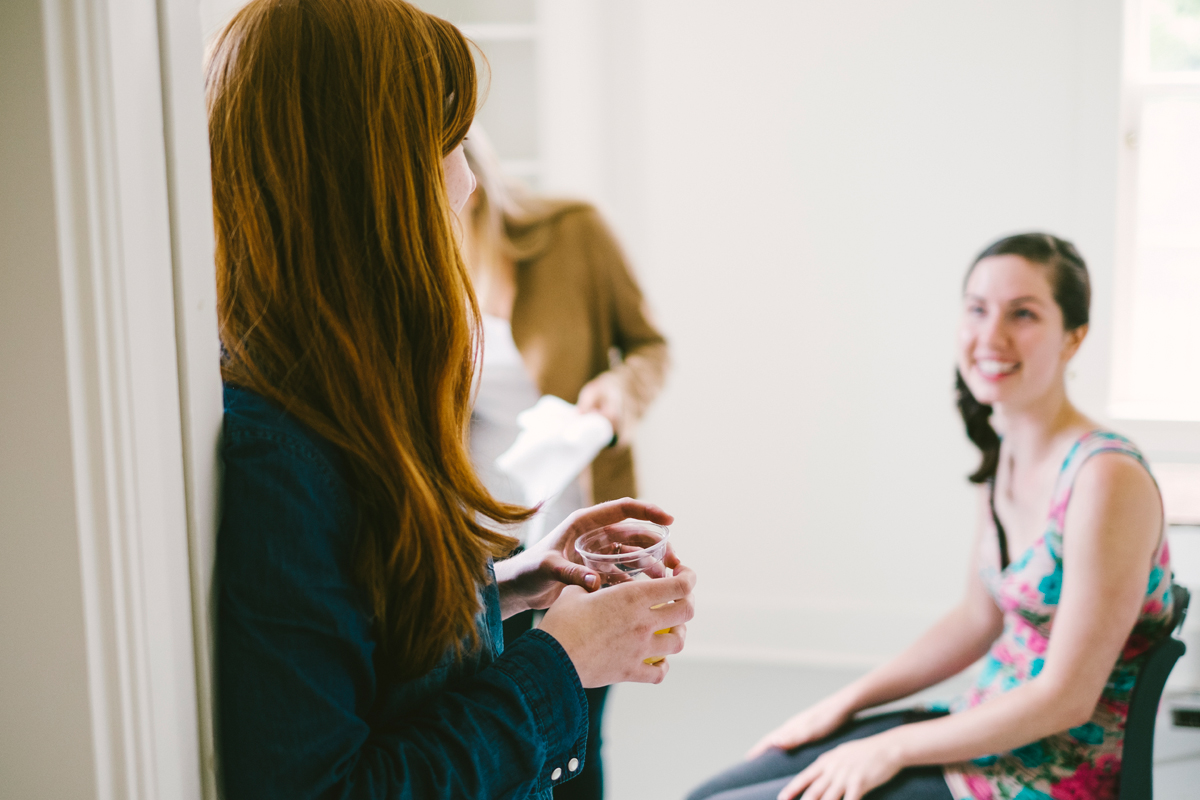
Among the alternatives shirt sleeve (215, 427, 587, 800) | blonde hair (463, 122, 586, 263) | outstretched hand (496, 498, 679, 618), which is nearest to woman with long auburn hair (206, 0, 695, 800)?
shirt sleeve (215, 427, 587, 800)

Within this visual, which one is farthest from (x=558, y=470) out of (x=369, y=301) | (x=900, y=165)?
(x=900, y=165)

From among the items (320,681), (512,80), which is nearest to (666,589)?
(320,681)

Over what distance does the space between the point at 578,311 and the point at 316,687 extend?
59.0 inches

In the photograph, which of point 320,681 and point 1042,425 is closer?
point 320,681

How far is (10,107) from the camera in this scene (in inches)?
16.8

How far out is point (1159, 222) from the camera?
2385mm

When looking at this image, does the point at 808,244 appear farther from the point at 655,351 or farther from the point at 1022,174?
the point at 655,351

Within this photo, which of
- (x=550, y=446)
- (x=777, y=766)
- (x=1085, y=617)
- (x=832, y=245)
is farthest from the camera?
(x=832, y=245)

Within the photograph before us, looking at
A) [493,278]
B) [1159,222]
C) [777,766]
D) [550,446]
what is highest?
[1159,222]

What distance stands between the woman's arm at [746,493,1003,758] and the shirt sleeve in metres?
0.79

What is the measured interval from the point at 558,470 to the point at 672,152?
5.12 ft

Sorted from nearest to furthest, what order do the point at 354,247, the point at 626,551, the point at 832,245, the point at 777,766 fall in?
the point at 354,247 < the point at 626,551 < the point at 777,766 < the point at 832,245

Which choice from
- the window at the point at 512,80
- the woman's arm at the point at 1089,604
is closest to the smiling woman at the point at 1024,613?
the woman's arm at the point at 1089,604

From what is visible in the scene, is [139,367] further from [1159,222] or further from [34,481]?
[1159,222]
